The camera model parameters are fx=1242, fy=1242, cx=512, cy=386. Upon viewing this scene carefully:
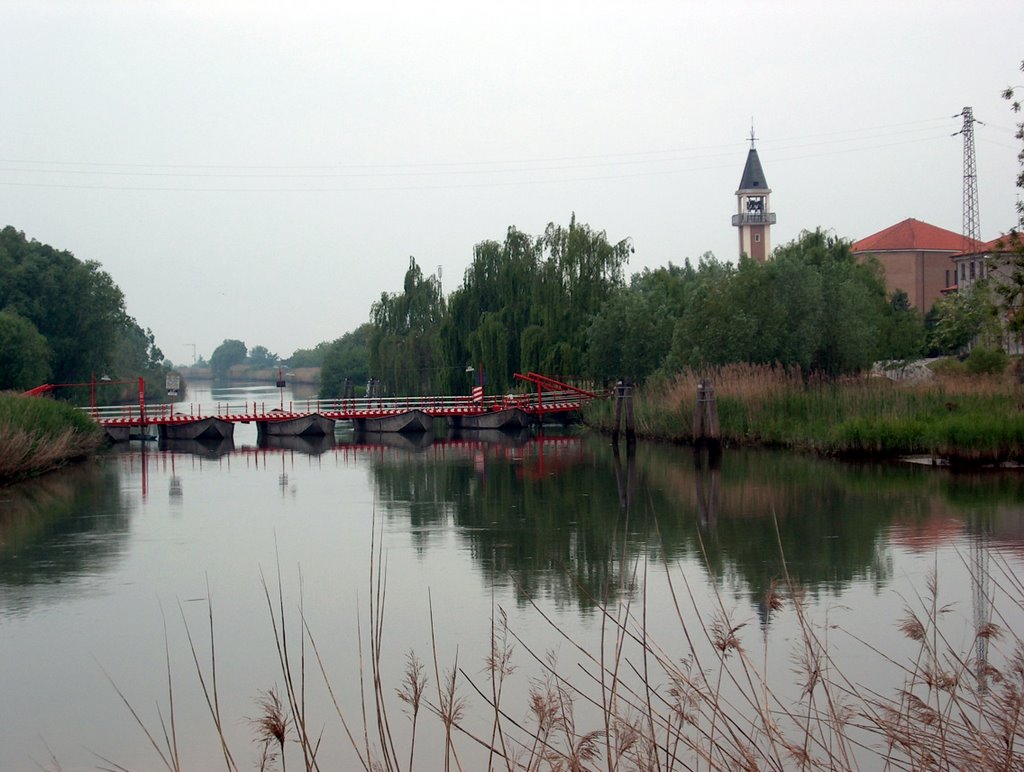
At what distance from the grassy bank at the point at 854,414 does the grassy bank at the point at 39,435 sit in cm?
1451

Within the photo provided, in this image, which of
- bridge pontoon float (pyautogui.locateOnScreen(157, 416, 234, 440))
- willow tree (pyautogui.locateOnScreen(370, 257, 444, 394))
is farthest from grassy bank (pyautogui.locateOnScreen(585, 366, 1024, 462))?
willow tree (pyautogui.locateOnScreen(370, 257, 444, 394))

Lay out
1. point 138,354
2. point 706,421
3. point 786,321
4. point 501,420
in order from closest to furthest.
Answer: point 706,421 < point 786,321 < point 501,420 < point 138,354

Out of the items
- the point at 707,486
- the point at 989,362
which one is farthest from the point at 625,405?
the point at 707,486

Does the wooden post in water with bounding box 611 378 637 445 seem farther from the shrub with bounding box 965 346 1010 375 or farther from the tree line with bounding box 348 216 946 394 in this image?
the shrub with bounding box 965 346 1010 375

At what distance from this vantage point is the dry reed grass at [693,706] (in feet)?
14.1

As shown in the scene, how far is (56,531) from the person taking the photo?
55.2 ft

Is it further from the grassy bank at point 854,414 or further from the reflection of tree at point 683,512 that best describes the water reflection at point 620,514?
the grassy bank at point 854,414

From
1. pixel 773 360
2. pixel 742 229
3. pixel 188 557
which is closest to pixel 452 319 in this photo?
pixel 773 360

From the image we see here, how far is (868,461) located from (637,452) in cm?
708

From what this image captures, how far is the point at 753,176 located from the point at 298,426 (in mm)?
56673

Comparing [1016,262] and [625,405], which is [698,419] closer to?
[625,405]

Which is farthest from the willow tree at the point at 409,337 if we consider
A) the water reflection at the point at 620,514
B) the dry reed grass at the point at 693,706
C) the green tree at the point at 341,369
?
the dry reed grass at the point at 693,706

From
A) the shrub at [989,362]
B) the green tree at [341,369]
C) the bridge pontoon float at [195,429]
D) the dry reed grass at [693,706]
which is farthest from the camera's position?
the green tree at [341,369]

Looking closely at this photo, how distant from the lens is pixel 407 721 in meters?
7.72
